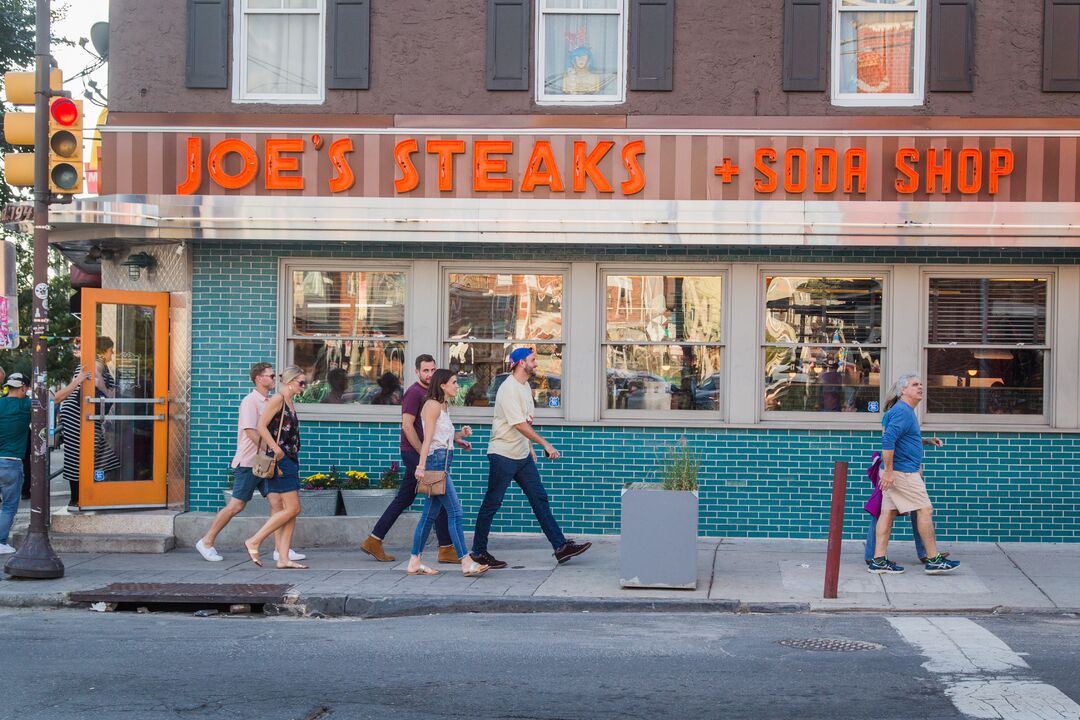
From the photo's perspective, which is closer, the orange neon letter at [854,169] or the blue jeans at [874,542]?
the blue jeans at [874,542]

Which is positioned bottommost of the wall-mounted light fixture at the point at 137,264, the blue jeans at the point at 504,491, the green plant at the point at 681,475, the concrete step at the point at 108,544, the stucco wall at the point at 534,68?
the concrete step at the point at 108,544

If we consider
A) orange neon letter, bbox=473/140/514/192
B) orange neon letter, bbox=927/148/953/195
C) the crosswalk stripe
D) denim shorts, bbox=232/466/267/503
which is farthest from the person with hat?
orange neon letter, bbox=927/148/953/195

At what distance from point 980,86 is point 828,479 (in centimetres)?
412

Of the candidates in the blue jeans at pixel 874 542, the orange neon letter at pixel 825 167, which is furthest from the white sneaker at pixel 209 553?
the orange neon letter at pixel 825 167

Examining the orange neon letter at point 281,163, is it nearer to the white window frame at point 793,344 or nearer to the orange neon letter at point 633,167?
the orange neon letter at point 633,167

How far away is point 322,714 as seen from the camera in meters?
6.61

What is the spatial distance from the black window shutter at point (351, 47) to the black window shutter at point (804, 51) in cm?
420

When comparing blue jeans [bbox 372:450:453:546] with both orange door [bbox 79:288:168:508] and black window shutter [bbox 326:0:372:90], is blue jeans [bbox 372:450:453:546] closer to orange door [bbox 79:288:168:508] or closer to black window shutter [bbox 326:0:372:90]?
orange door [bbox 79:288:168:508]

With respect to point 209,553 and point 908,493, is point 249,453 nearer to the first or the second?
point 209,553

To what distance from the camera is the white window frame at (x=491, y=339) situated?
1284 cm

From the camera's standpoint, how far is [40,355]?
10.7 metres

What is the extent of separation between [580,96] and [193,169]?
3.97 meters

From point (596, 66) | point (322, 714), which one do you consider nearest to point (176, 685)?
point (322, 714)

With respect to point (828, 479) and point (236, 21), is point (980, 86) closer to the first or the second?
point (828, 479)
